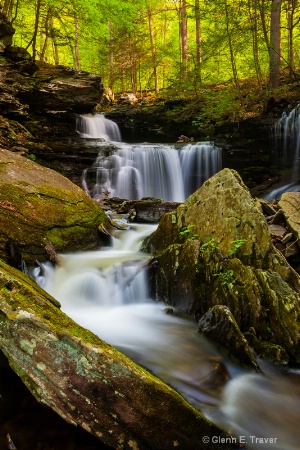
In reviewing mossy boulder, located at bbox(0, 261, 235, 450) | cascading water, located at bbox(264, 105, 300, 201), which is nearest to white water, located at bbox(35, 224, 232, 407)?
mossy boulder, located at bbox(0, 261, 235, 450)

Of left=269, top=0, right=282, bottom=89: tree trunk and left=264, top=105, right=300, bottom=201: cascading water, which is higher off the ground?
left=269, top=0, right=282, bottom=89: tree trunk

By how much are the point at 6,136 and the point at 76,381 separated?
9873 millimetres

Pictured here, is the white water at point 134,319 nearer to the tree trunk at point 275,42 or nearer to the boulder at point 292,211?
the boulder at point 292,211

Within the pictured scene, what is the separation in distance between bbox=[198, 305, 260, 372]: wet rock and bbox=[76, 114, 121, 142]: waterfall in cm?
1174

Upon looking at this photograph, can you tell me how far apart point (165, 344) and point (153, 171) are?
28.7ft

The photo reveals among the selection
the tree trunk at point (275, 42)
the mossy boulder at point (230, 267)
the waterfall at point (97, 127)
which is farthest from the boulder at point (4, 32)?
the mossy boulder at point (230, 267)

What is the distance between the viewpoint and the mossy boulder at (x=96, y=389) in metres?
2.01

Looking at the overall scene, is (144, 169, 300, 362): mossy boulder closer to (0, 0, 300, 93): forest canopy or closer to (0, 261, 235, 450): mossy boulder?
(0, 261, 235, 450): mossy boulder

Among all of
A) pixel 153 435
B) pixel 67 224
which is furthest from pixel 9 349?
pixel 67 224

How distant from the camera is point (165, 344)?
3949 mm

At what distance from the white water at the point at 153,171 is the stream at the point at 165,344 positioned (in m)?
3.95

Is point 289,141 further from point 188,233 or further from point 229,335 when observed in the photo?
point 229,335

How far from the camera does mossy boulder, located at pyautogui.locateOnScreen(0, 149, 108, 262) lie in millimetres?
5344

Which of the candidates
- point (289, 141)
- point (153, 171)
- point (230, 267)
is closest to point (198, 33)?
point (289, 141)
